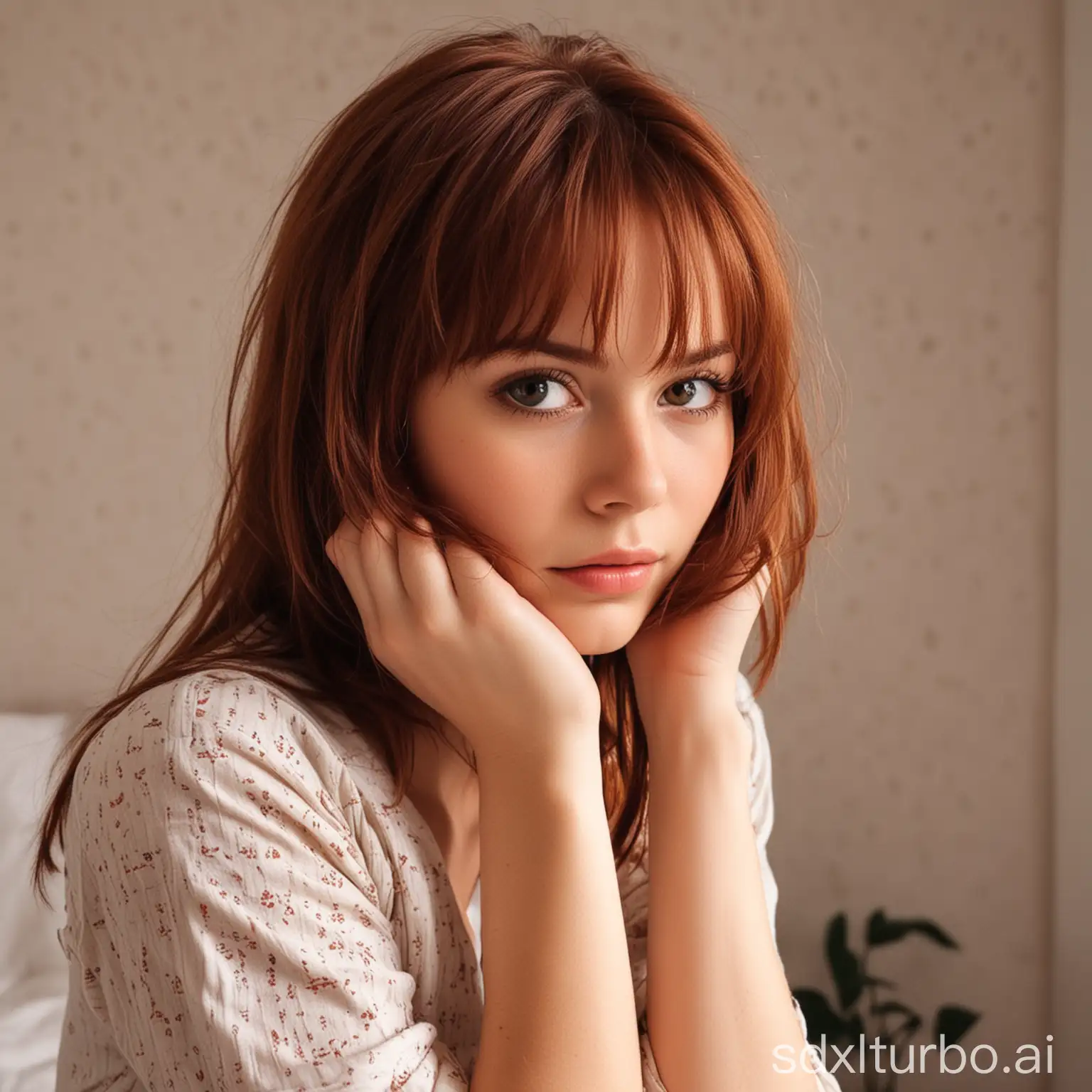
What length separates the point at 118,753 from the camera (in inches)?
36.3

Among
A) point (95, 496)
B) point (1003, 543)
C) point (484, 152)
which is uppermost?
point (484, 152)

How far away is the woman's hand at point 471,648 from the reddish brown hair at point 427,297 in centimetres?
3

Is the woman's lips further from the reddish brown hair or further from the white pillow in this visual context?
the white pillow

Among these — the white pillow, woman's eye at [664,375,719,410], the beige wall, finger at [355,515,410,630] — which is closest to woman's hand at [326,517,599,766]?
finger at [355,515,410,630]

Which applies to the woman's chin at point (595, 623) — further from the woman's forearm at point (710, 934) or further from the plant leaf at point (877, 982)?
the plant leaf at point (877, 982)

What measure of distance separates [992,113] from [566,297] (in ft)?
5.83

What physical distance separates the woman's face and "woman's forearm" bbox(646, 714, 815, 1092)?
0.19 meters

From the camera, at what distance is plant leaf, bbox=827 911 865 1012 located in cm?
241

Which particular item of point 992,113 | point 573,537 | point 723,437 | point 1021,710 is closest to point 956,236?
point 992,113

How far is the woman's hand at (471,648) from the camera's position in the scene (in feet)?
3.25

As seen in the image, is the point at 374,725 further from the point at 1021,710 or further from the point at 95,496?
the point at 1021,710

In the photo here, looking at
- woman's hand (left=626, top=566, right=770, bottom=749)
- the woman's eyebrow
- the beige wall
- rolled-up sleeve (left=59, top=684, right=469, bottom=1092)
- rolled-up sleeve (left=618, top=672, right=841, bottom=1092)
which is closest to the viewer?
rolled-up sleeve (left=59, top=684, right=469, bottom=1092)

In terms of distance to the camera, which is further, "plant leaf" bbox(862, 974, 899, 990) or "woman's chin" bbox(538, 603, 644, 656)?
"plant leaf" bbox(862, 974, 899, 990)

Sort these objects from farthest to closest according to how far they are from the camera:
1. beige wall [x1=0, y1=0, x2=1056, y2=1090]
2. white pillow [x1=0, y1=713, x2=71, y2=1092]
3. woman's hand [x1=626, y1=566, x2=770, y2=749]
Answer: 1. beige wall [x1=0, y1=0, x2=1056, y2=1090]
2. white pillow [x1=0, y1=713, x2=71, y2=1092]
3. woman's hand [x1=626, y1=566, x2=770, y2=749]
